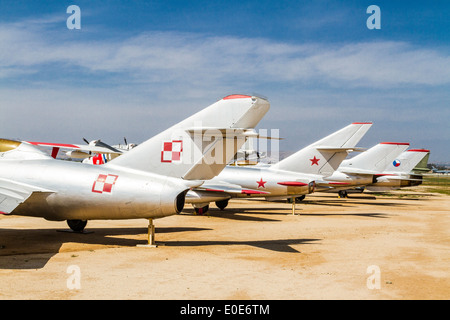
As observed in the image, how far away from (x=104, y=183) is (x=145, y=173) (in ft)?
3.54

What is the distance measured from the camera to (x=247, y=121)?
36.2 feet

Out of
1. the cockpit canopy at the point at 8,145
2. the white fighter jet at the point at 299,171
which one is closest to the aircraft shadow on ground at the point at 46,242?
the cockpit canopy at the point at 8,145

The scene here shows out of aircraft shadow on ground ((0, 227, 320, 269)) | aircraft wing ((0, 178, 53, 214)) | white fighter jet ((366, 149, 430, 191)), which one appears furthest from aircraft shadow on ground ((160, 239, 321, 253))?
white fighter jet ((366, 149, 430, 191))

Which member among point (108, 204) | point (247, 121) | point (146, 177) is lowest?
point (108, 204)

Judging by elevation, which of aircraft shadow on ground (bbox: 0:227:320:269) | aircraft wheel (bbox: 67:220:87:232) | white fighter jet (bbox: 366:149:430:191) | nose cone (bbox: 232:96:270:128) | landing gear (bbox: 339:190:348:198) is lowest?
landing gear (bbox: 339:190:348:198)

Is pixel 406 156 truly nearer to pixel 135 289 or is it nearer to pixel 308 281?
pixel 308 281

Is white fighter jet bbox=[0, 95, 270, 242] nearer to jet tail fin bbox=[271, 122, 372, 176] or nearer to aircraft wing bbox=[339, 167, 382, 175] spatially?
jet tail fin bbox=[271, 122, 372, 176]

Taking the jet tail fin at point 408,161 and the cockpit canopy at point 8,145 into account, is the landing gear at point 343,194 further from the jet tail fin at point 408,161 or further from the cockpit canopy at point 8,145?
the cockpit canopy at point 8,145

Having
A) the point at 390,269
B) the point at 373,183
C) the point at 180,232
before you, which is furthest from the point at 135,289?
the point at 373,183

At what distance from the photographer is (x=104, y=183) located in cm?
1062

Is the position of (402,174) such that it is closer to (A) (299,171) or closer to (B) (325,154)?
(B) (325,154)

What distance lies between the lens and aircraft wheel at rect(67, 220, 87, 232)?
14.1m
